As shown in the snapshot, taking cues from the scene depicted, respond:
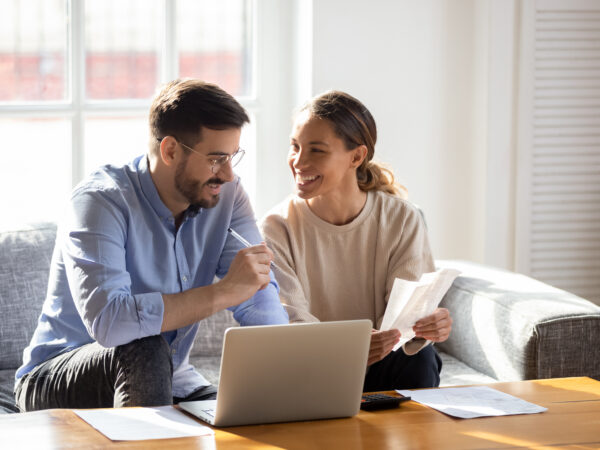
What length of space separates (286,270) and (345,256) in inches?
6.7

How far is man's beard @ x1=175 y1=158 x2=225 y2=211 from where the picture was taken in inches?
77.0

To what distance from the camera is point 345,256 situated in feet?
7.53

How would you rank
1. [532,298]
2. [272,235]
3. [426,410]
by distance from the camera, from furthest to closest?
[532,298] → [272,235] → [426,410]

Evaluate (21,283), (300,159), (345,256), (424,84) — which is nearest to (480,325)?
(345,256)

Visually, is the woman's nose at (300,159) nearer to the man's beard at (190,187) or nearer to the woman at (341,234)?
the woman at (341,234)

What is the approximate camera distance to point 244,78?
3.25 metres

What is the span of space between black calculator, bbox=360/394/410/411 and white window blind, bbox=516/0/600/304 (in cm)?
176

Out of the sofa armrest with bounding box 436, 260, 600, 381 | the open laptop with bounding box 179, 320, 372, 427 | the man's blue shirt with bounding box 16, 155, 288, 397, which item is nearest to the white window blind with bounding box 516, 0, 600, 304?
the sofa armrest with bounding box 436, 260, 600, 381

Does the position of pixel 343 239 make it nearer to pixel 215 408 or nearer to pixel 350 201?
pixel 350 201

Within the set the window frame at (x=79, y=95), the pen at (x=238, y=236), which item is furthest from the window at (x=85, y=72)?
the pen at (x=238, y=236)

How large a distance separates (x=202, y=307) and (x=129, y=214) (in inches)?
10.7

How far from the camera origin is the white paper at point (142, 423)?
1.46m

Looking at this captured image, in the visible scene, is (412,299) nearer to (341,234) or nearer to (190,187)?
(341,234)

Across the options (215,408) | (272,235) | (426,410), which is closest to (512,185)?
(272,235)
